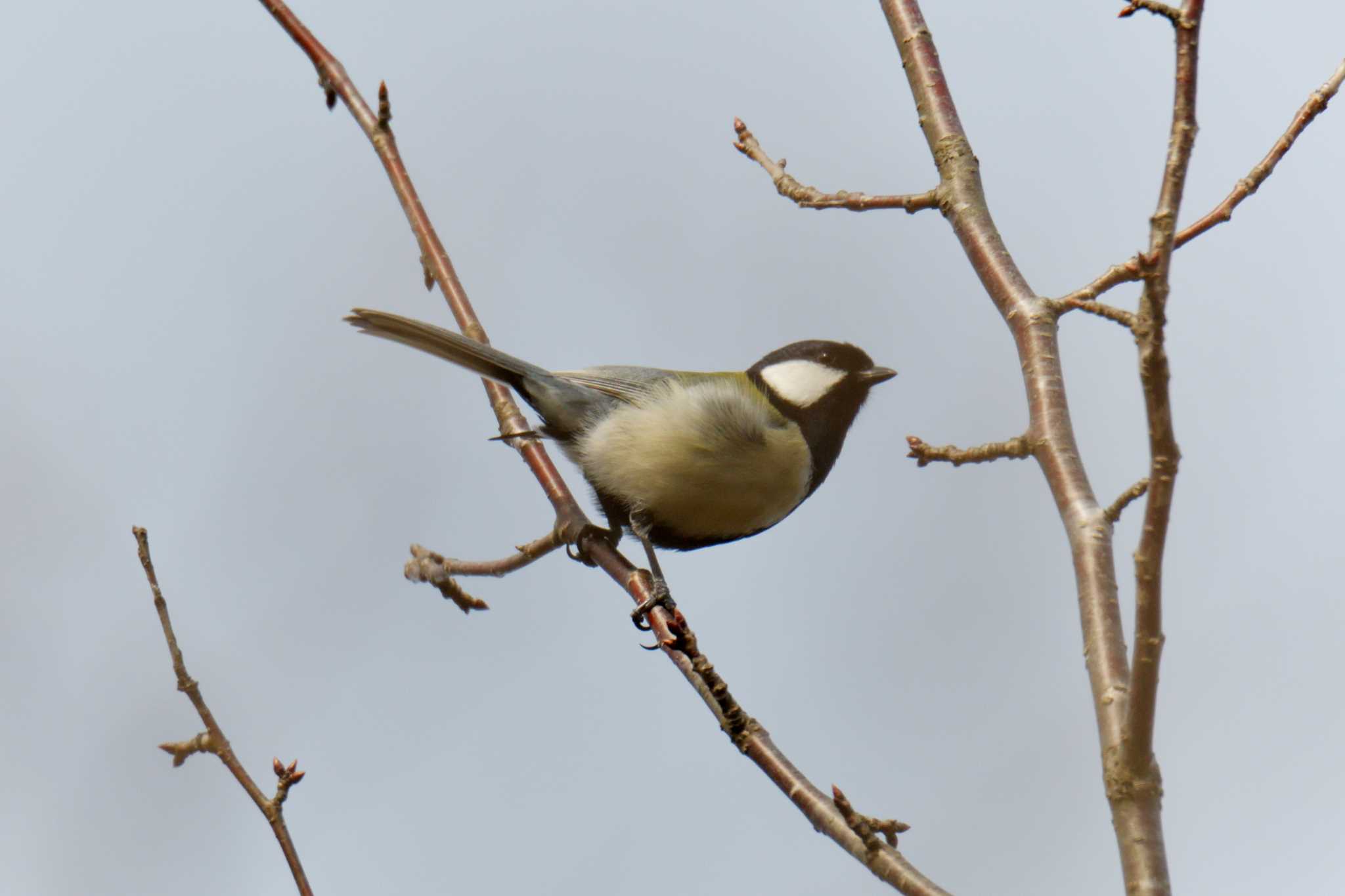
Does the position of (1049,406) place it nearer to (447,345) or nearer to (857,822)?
(857,822)

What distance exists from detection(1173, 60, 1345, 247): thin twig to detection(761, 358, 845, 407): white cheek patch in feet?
6.27

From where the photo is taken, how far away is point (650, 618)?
259 cm

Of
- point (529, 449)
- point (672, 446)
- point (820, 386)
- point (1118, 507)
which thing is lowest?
point (1118, 507)

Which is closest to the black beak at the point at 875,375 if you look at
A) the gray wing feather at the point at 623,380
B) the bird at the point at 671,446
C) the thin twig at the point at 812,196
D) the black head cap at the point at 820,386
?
the black head cap at the point at 820,386

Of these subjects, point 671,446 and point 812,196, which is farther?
point 671,446

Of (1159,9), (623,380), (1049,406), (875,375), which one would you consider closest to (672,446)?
(623,380)

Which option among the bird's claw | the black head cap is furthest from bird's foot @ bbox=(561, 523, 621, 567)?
the black head cap

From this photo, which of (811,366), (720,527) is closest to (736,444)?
(720,527)

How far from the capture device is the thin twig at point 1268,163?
2.39 m

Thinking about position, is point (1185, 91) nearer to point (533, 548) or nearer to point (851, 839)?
point (851, 839)

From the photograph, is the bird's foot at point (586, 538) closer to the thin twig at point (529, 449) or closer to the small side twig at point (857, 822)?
the thin twig at point (529, 449)

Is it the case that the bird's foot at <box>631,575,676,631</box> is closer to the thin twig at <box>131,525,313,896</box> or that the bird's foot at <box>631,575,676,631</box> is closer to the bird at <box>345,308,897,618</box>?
the bird at <box>345,308,897,618</box>

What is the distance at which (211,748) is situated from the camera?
2.27 meters

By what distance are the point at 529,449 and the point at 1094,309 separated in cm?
202
